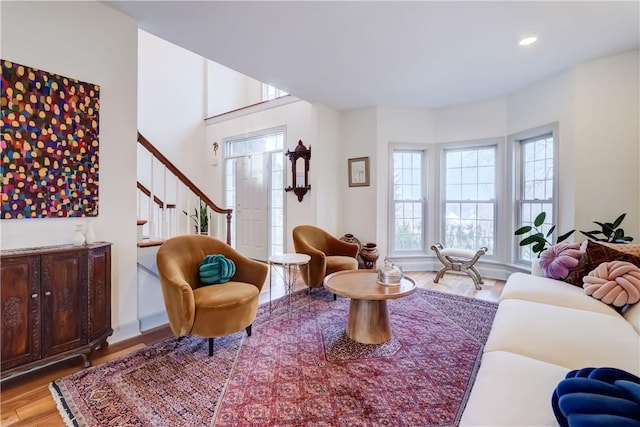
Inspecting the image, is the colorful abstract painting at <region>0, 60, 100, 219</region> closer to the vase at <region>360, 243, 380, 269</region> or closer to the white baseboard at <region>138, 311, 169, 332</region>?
the white baseboard at <region>138, 311, 169, 332</region>

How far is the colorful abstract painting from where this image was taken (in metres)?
1.88

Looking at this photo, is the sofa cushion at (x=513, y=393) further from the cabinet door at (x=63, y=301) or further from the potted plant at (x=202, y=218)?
the potted plant at (x=202, y=218)

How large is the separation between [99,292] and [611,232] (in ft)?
15.3

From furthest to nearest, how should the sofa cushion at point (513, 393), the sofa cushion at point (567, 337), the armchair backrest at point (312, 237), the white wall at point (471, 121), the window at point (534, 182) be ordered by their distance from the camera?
the white wall at point (471, 121) < the window at point (534, 182) < the armchair backrest at point (312, 237) < the sofa cushion at point (567, 337) < the sofa cushion at point (513, 393)

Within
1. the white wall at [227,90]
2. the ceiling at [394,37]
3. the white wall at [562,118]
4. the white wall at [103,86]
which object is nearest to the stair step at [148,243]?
the white wall at [103,86]

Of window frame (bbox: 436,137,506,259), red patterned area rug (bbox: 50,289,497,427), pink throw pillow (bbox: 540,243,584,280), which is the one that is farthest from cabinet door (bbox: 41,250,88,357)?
window frame (bbox: 436,137,506,259)

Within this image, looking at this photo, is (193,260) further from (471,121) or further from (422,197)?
(471,121)

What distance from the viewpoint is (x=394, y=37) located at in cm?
269

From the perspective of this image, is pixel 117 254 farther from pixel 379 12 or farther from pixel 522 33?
pixel 522 33

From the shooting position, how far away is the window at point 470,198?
449 centimetres

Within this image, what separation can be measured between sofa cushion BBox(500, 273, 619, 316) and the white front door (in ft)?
12.8

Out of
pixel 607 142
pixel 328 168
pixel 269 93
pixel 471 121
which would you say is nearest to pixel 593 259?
pixel 607 142

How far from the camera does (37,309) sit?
183 centimetres

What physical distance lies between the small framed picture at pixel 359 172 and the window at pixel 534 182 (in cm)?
214
